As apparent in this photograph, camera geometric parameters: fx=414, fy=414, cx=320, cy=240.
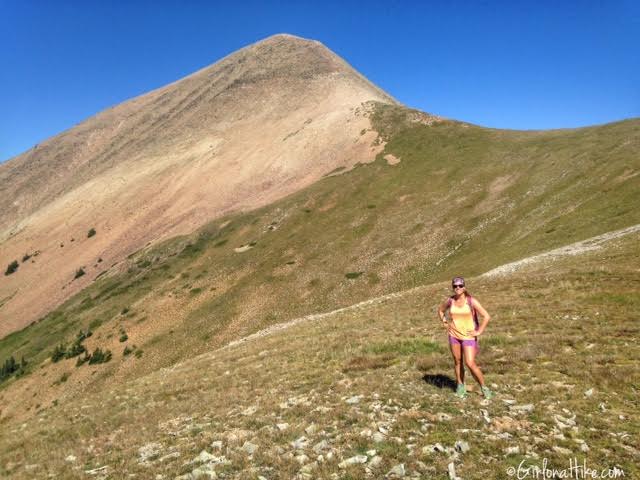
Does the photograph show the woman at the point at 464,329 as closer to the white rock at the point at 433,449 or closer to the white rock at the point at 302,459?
the white rock at the point at 433,449

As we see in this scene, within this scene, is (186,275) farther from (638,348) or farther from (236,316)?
(638,348)

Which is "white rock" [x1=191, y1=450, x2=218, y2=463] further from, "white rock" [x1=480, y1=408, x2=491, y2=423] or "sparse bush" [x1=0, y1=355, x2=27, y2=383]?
"sparse bush" [x1=0, y1=355, x2=27, y2=383]

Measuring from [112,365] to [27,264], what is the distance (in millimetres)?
64912

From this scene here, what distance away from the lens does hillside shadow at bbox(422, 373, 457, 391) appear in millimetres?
14191

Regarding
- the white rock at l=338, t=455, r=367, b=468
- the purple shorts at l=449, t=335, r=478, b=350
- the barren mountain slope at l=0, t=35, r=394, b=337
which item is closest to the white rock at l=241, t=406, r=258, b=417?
the white rock at l=338, t=455, r=367, b=468

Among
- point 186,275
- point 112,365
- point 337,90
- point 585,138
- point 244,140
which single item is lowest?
point 112,365

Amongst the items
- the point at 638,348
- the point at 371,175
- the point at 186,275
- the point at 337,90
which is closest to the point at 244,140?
the point at 337,90

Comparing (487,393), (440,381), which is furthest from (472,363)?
(440,381)

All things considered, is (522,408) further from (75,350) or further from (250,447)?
(75,350)

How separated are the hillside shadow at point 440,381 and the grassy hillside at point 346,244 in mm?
25607

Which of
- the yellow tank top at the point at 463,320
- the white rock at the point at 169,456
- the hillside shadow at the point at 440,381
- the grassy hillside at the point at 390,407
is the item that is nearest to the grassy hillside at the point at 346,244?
the grassy hillside at the point at 390,407

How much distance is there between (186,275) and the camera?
60.0m

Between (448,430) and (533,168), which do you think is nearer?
(448,430)

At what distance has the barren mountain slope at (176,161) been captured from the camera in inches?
3275
